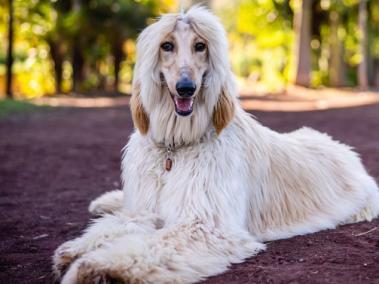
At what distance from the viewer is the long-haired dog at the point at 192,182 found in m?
3.19

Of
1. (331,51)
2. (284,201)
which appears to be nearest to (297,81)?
(331,51)

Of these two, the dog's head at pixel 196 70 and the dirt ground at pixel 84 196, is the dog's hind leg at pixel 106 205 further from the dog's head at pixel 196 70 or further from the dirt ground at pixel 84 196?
the dog's head at pixel 196 70

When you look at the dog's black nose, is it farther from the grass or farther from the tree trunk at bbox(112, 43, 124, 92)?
the tree trunk at bbox(112, 43, 124, 92)

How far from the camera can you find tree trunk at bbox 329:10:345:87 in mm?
25297

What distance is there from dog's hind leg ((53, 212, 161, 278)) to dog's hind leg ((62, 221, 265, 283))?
0.14 metres

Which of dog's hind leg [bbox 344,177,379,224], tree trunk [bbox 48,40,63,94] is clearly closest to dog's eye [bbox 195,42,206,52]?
dog's hind leg [bbox 344,177,379,224]

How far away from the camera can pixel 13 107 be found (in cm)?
1576

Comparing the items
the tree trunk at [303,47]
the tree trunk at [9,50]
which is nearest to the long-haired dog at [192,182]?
the tree trunk at [9,50]

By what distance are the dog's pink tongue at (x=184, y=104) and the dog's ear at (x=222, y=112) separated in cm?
23

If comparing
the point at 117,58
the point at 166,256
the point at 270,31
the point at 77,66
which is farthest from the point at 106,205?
the point at 270,31

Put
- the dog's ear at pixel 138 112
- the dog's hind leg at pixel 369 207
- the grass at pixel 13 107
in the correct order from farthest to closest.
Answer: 1. the grass at pixel 13 107
2. the dog's hind leg at pixel 369 207
3. the dog's ear at pixel 138 112

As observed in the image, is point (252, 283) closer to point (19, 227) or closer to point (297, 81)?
point (19, 227)

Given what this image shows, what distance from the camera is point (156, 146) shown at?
3.87 meters

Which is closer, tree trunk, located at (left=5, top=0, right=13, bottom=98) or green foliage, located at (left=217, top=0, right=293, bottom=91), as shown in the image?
tree trunk, located at (left=5, top=0, right=13, bottom=98)
